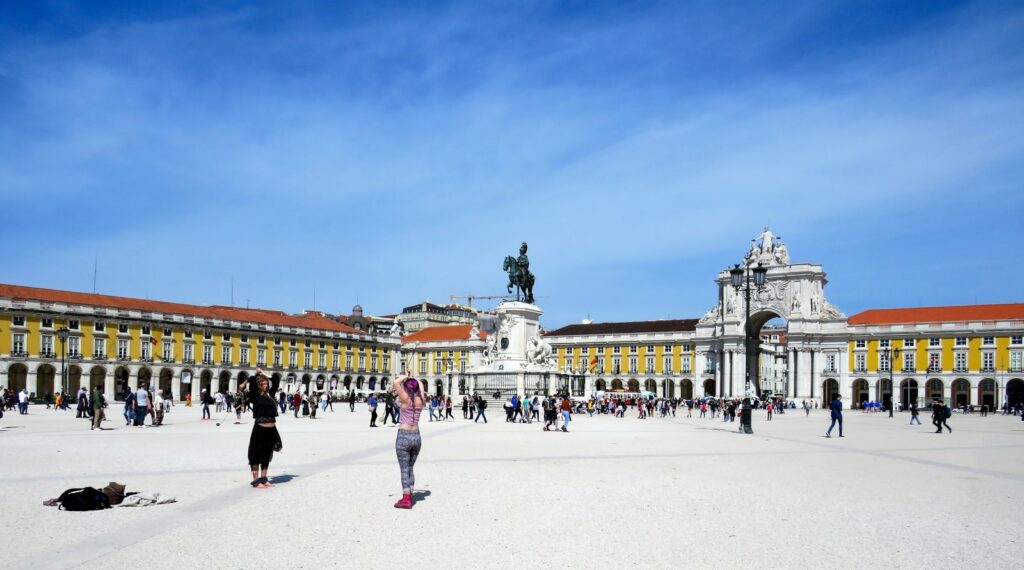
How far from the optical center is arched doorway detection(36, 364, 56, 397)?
2921 inches

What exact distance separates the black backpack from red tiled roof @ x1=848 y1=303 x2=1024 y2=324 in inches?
3647

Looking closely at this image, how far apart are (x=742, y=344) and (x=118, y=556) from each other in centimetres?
9047

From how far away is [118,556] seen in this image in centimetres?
742

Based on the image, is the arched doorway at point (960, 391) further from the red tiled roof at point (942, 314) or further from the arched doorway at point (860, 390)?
the arched doorway at point (860, 390)

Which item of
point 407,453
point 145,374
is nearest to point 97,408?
point 407,453

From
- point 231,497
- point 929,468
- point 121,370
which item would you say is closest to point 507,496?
point 231,497

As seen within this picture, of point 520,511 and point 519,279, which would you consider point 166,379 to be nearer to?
point 519,279

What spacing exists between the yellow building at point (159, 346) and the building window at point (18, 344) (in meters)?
0.08

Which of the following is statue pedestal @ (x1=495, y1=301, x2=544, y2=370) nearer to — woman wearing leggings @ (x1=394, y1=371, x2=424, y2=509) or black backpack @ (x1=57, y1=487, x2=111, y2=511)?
woman wearing leggings @ (x1=394, y1=371, x2=424, y2=509)

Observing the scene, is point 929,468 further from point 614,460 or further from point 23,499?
point 23,499

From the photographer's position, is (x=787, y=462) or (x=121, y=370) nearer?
(x=787, y=462)

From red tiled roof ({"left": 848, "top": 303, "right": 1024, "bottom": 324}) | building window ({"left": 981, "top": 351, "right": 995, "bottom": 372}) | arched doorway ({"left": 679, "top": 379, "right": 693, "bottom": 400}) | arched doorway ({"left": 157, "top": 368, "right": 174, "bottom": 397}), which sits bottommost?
arched doorway ({"left": 679, "top": 379, "right": 693, "bottom": 400})

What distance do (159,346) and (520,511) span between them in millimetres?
80395

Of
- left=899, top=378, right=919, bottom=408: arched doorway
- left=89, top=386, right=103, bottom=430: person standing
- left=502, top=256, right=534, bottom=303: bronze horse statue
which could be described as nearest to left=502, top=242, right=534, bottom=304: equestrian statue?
left=502, top=256, right=534, bottom=303: bronze horse statue
